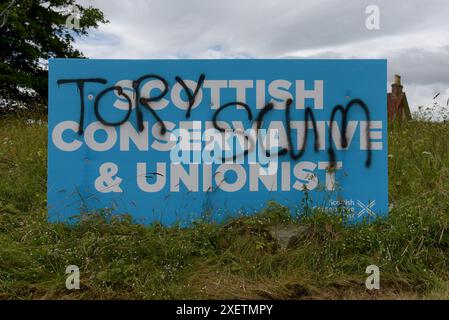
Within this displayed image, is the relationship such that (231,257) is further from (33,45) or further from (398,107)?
(33,45)

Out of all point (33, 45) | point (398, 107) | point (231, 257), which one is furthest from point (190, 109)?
point (33, 45)

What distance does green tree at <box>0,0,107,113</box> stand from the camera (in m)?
19.1

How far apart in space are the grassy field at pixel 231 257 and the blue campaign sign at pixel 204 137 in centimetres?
37

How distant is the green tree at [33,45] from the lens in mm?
19078

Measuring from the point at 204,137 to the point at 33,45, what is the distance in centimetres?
1856

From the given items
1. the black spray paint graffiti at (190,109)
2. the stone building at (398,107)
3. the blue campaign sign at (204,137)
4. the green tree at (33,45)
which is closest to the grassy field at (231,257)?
the blue campaign sign at (204,137)

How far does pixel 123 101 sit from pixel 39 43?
61.0 feet

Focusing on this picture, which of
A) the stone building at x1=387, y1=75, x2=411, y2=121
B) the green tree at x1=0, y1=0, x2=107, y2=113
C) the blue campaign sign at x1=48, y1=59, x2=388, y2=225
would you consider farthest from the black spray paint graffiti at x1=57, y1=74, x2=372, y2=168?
the green tree at x1=0, y1=0, x2=107, y2=113

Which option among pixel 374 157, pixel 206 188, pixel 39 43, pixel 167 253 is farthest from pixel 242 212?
pixel 39 43

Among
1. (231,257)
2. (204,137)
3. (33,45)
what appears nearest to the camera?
(231,257)

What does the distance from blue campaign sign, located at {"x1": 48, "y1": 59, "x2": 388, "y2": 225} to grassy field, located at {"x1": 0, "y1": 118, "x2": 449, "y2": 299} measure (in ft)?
1.20

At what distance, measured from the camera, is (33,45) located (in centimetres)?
2053

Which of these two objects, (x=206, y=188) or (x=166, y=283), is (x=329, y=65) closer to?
(x=206, y=188)

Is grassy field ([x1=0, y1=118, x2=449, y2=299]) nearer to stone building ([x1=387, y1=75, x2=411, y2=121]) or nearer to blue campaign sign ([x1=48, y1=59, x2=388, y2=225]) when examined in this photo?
blue campaign sign ([x1=48, y1=59, x2=388, y2=225])
